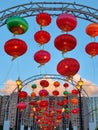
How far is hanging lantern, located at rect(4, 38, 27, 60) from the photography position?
6.18m

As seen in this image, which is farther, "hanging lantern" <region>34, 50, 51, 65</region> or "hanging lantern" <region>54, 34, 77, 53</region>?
"hanging lantern" <region>34, 50, 51, 65</region>

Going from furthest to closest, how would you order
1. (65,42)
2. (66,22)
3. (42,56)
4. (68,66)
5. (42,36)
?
(42,56) < (42,36) < (66,22) < (65,42) < (68,66)

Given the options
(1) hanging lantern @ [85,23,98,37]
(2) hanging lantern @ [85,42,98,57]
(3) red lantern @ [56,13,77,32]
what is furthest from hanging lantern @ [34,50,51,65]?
(1) hanging lantern @ [85,23,98,37]

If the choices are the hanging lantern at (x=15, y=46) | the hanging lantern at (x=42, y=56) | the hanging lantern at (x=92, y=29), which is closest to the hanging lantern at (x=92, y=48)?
the hanging lantern at (x=92, y=29)

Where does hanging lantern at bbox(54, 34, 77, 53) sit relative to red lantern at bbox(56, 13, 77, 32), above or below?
below

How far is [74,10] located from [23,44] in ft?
18.2

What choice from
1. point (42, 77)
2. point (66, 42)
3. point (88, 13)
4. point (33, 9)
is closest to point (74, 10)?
point (88, 13)

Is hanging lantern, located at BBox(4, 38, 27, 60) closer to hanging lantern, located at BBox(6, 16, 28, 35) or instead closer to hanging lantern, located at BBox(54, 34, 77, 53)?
hanging lantern, located at BBox(6, 16, 28, 35)

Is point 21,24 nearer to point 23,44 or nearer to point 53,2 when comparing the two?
point 23,44

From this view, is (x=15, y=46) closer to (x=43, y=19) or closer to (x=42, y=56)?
(x=42, y=56)

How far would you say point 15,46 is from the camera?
6172 millimetres

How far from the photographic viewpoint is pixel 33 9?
11.0 m

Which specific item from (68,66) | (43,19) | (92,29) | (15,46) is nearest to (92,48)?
(92,29)

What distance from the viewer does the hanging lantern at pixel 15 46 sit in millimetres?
6176
